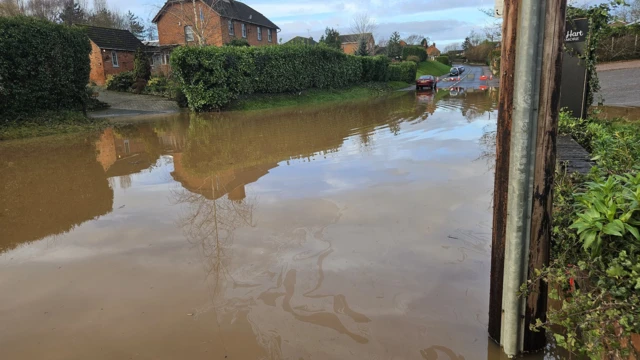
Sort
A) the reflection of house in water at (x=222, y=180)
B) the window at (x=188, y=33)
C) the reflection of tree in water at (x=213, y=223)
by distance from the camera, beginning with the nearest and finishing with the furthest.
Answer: the reflection of tree in water at (x=213, y=223), the reflection of house in water at (x=222, y=180), the window at (x=188, y=33)

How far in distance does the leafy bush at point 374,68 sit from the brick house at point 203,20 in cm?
1168

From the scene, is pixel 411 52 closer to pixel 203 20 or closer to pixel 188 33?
pixel 188 33

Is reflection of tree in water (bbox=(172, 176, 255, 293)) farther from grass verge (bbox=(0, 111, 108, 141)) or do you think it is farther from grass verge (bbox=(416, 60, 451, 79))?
grass verge (bbox=(416, 60, 451, 79))

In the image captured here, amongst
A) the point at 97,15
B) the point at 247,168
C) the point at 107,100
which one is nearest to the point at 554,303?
the point at 247,168

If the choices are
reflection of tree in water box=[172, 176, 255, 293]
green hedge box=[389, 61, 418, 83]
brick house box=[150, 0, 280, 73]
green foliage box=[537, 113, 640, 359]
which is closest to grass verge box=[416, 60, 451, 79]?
green hedge box=[389, 61, 418, 83]

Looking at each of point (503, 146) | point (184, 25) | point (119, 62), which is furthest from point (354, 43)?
point (503, 146)

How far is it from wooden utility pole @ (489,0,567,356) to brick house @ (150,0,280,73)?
3408cm

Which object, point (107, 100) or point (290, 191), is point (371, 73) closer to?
point (107, 100)

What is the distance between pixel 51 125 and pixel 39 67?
91.7 inches

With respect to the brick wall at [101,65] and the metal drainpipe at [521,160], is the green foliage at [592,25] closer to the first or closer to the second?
the metal drainpipe at [521,160]

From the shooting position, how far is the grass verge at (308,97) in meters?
22.9

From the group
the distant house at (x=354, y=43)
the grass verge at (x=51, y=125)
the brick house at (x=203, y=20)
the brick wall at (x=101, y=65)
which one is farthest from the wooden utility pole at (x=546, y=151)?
the distant house at (x=354, y=43)

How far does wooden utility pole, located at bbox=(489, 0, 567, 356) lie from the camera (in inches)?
101

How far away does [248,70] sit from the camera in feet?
74.1
